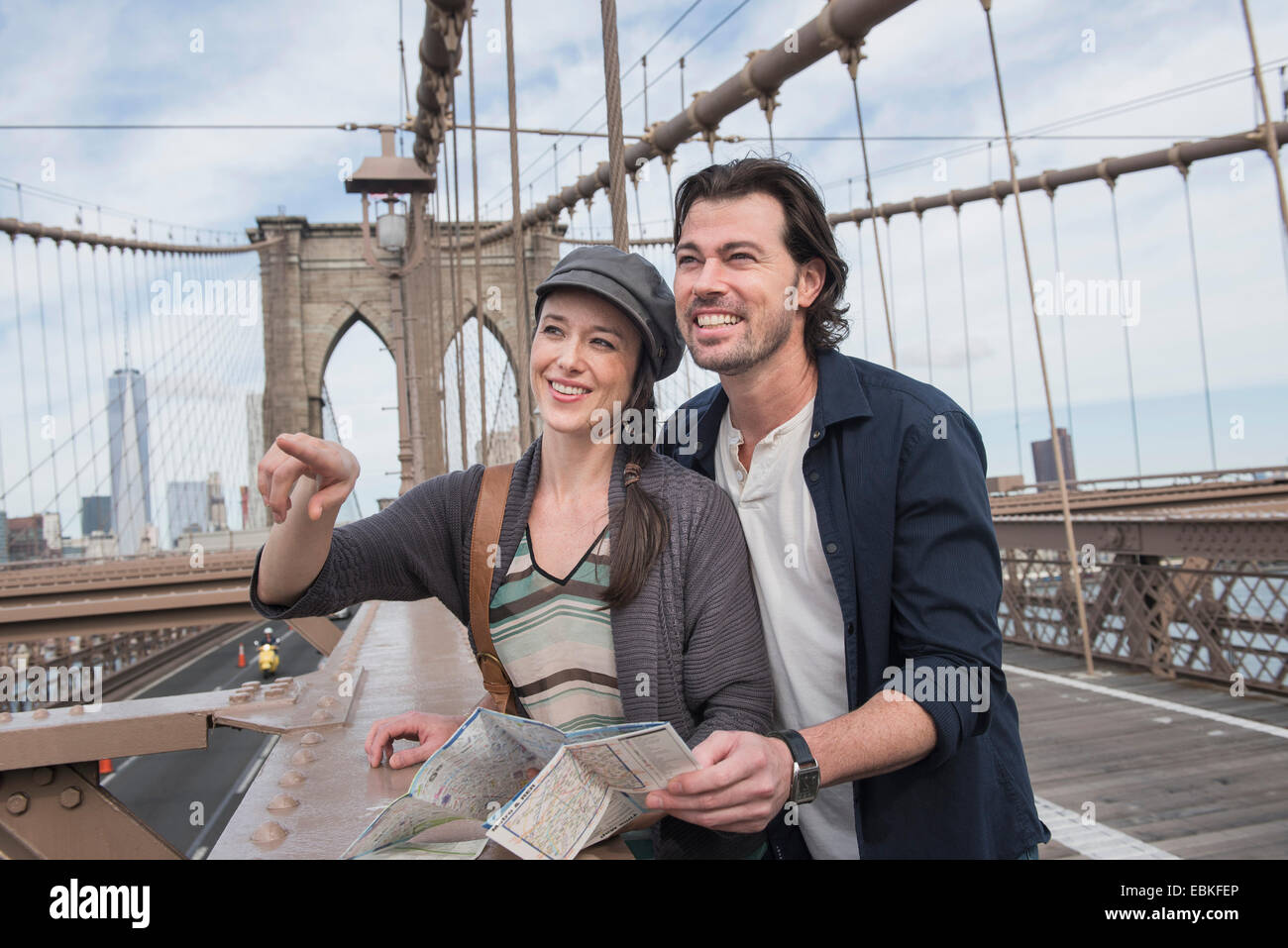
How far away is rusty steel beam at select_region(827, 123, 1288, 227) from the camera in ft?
34.7

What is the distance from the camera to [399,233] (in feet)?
27.9

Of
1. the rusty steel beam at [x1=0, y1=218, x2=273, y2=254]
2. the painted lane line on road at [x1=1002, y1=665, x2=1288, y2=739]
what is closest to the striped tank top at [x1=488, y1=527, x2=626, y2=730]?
the painted lane line on road at [x1=1002, y1=665, x2=1288, y2=739]

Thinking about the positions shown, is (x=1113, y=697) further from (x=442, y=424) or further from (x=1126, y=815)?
(x=442, y=424)

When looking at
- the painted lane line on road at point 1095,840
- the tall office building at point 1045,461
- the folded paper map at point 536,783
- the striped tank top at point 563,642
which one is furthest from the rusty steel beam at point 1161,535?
the tall office building at point 1045,461

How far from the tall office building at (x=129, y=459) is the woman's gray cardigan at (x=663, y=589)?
23.7 metres

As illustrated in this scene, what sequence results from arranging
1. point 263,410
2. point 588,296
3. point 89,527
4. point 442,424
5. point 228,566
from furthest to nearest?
point 263,410, point 89,527, point 228,566, point 442,424, point 588,296

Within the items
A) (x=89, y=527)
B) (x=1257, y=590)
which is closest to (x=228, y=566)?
(x=1257, y=590)

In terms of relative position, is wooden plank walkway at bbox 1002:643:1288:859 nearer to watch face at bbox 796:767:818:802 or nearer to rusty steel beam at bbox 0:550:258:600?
watch face at bbox 796:767:818:802

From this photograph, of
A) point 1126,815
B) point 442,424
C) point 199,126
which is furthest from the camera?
point 199,126

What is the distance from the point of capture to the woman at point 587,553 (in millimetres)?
1104

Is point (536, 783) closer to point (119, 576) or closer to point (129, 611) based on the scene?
point (129, 611)

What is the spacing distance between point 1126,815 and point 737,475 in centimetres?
338

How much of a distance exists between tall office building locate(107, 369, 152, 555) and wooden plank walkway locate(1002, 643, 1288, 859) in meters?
22.0
